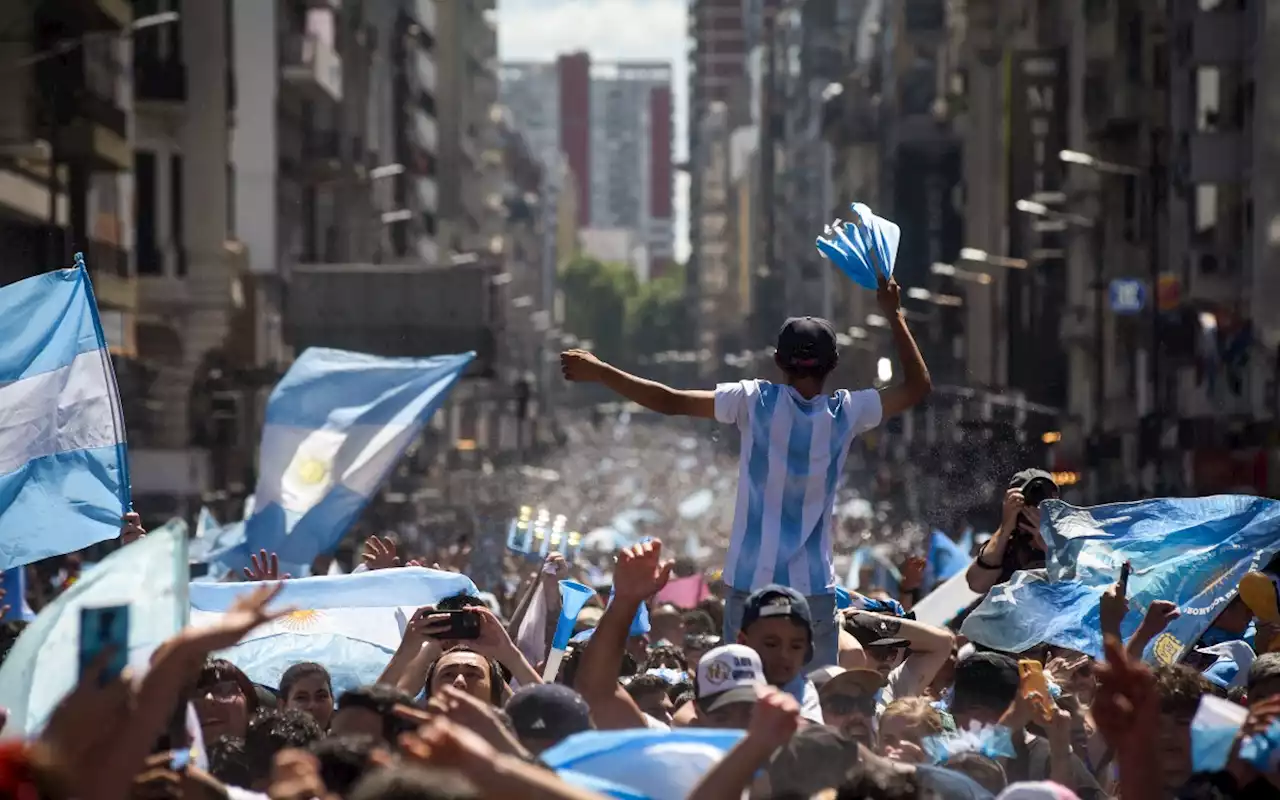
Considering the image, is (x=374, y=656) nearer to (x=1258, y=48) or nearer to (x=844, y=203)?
(x=1258, y=48)

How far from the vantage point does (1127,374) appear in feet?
182

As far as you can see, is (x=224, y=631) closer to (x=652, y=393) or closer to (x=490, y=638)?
(x=652, y=393)

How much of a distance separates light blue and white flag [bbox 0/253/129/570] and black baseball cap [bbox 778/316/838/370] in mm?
3440

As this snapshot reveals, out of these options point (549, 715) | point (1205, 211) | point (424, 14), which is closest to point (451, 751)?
point (549, 715)

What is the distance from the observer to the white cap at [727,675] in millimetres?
6902

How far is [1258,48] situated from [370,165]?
3545 cm

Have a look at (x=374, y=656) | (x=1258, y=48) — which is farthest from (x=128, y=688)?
(x=1258, y=48)

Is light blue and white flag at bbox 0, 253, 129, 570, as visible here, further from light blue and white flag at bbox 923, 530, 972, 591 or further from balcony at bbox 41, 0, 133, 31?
balcony at bbox 41, 0, 133, 31

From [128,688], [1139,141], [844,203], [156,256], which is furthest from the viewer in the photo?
[844,203]

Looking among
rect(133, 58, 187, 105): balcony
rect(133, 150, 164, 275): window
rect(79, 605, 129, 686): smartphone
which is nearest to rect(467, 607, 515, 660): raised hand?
rect(79, 605, 129, 686): smartphone

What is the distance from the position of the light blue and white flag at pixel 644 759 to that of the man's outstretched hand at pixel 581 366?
2.24 metres

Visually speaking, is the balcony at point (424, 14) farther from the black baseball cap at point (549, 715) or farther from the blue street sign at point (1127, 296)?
the black baseball cap at point (549, 715)

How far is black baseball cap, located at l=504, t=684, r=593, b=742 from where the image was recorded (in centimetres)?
683

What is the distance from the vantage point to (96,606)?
252 inches
